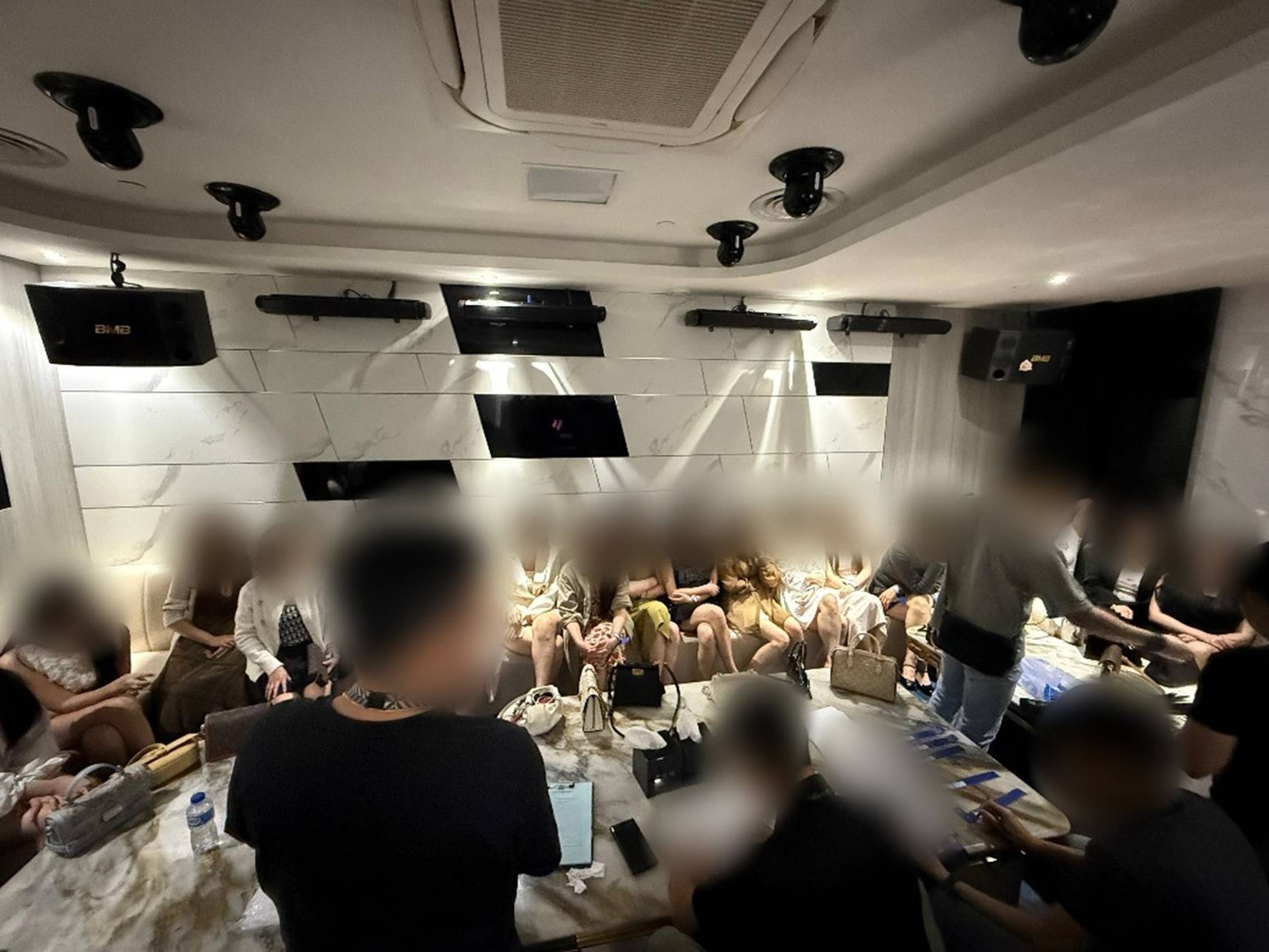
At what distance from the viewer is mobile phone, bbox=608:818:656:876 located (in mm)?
1397

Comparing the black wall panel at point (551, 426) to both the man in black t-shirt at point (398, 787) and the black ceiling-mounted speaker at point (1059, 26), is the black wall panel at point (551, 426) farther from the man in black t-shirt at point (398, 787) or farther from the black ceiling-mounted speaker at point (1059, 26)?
the black ceiling-mounted speaker at point (1059, 26)

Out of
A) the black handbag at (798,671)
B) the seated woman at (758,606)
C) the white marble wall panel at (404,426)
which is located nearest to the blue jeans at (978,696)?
the black handbag at (798,671)

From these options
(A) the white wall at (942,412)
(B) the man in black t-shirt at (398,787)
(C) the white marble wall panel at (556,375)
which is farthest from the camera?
(A) the white wall at (942,412)

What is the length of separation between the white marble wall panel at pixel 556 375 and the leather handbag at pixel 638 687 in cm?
Answer: 232

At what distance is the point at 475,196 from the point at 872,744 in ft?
8.72

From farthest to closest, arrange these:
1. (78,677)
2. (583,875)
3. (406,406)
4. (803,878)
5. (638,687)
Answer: (406,406)
(78,677)
(638,687)
(583,875)
(803,878)

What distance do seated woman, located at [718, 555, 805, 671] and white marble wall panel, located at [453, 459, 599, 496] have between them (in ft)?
3.90

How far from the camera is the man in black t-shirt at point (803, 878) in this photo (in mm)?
920

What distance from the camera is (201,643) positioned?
2.82m

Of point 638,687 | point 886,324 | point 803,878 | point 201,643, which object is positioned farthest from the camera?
point 886,324

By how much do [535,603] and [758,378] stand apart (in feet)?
7.89

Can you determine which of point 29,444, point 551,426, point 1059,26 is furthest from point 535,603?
point 1059,26

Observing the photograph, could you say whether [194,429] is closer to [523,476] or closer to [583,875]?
[523,476]

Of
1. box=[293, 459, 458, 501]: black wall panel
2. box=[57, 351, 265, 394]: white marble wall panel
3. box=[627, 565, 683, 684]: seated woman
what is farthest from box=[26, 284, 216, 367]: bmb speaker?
Answer: box=[627, 565, 683, 684]: seated woman
